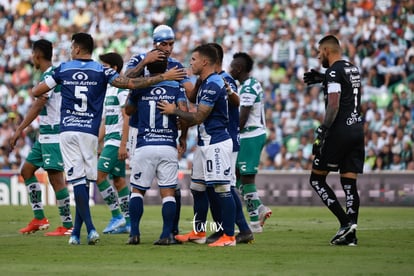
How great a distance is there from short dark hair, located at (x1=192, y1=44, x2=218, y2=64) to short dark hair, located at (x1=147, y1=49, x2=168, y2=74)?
1.37 feet

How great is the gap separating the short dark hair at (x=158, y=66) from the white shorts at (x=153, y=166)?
39.5 inches

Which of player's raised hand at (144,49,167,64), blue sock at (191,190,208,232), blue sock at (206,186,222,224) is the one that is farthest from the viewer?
blue sock at (191,190,208,232)

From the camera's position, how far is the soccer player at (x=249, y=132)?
15430 millimetres

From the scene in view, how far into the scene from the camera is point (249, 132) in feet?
51.5

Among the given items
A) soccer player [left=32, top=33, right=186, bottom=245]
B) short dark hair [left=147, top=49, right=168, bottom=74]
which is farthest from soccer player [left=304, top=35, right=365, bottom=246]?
soccer player [left=32, top=33, right=186, bottom=245]

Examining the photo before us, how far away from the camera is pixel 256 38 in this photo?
99.1 ft

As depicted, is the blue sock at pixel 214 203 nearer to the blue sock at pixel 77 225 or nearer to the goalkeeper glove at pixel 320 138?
the goalkeeper glove at pixel 320 138

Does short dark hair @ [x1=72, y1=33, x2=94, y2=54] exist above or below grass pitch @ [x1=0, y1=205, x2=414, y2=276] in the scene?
above

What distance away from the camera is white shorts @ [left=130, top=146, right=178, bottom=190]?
1233cm

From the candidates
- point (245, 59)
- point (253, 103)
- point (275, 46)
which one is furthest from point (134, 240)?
point (275, 46)

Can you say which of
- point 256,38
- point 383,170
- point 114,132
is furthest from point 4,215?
point 256,38

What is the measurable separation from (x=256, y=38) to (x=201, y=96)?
59.9ft

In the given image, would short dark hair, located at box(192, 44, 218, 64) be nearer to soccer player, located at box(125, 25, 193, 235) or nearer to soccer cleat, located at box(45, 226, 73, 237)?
soccer player, located at box(125, 25, 193, 235)

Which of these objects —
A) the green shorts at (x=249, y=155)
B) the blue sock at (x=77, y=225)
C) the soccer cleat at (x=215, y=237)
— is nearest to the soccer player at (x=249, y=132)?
the green shorts at (x=249, y=155)
